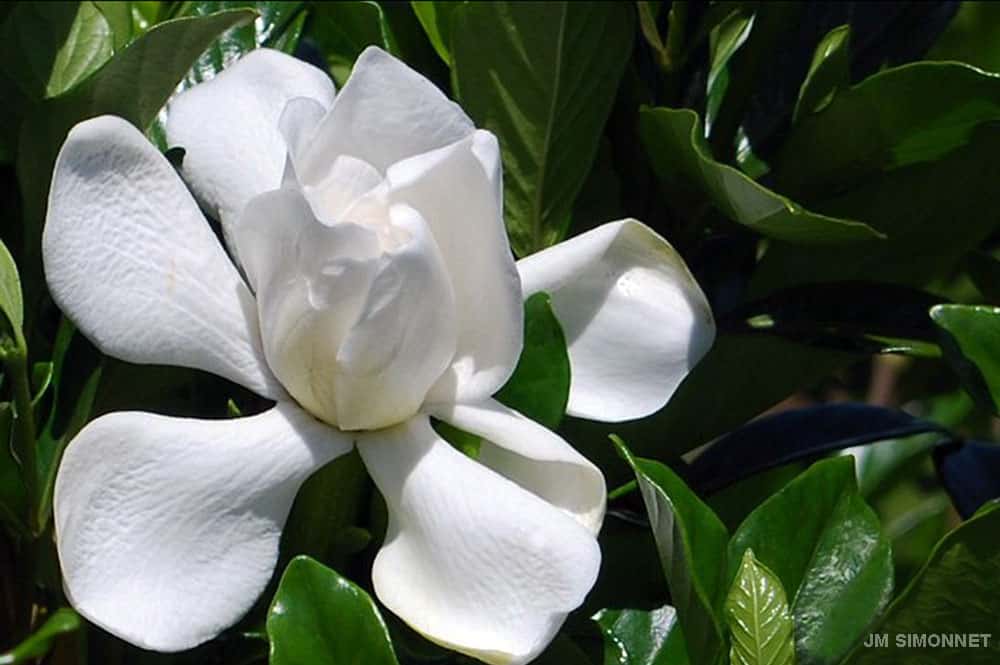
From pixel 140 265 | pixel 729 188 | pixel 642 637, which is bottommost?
pixel 642 637

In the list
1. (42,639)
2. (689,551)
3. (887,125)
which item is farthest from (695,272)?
(42,639)

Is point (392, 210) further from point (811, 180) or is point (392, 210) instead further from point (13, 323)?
point (811, 180)

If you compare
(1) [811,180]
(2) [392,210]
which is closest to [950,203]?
(1) [811,180]

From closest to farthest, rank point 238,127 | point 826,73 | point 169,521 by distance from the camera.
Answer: point 169,521 < point 238,127 < point 826,73

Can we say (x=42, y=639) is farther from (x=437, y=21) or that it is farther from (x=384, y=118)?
(x=437, y=21)

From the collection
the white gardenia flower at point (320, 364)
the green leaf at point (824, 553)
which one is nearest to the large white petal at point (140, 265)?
the white gardenia flower at point (320, 364)
